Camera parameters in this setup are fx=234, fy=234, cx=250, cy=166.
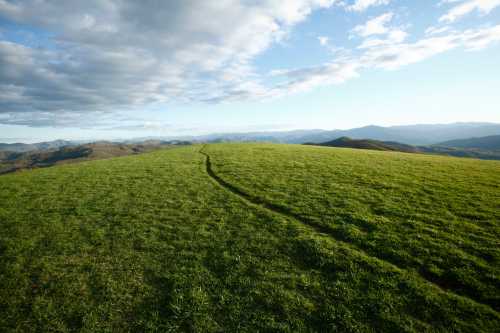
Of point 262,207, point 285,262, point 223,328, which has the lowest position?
point 223,328

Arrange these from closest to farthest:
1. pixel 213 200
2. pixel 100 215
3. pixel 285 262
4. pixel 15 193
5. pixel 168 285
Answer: pixel 168 285
pixel 285 262
pixel 100 215
pixel 213 200
pixel 15 193

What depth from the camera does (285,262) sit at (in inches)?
495

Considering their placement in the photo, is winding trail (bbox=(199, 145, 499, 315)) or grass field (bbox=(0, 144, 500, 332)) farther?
winding trail (bbox=(199, 145, 499, 315))

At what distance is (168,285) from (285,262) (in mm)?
6020

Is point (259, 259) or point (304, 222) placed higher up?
point (304, 222)

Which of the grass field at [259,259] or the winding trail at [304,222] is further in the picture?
the winding trail at [304,222]

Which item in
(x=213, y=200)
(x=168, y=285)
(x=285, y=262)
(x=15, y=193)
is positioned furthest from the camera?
(x=15, y=193)

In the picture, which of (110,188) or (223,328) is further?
(110,188)

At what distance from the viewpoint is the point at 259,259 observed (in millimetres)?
12812

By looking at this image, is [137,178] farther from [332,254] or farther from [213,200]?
[332,254]

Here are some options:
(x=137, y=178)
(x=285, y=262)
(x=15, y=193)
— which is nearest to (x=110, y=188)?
(x=137, y=178)

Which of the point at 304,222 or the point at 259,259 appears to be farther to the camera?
the point at 304,222

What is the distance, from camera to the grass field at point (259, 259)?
9.66 m

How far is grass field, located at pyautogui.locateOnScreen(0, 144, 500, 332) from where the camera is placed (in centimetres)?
966
